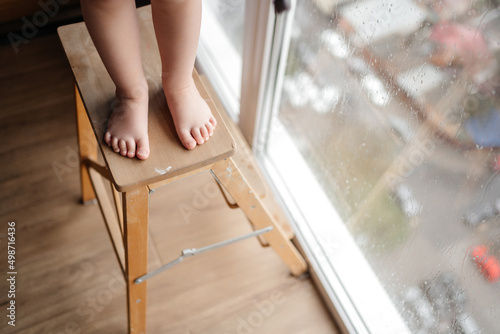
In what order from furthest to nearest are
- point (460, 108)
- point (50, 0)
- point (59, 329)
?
point (50, 0) → point (59, 329) → point (460, 108)

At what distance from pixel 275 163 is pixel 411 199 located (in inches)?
22.2

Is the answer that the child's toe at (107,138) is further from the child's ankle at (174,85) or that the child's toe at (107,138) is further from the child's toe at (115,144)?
the child's ankle at (174,85)

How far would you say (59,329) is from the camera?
1177 millimetres

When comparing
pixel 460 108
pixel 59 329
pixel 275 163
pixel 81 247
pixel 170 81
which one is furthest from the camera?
pixel 275 163

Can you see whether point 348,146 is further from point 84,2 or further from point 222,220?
point 84,2

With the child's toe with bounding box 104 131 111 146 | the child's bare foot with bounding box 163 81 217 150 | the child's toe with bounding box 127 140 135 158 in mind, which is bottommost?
the child's toe with bounding box 104 131 111 146

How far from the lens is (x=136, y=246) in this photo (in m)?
0.88

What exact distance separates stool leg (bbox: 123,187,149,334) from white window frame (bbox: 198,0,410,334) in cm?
45

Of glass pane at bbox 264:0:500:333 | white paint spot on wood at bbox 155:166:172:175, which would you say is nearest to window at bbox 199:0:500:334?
glass pane at bbox 264:0:500:333

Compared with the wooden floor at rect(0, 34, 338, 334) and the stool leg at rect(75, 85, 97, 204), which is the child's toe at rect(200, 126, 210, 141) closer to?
the stool leg at rect(75, 85, 97, 204)

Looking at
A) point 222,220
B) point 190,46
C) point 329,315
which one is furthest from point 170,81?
point 329,315

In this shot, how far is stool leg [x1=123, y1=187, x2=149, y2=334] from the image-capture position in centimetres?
Answer: 80

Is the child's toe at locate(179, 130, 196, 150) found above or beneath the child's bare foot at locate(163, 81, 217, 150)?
beneath

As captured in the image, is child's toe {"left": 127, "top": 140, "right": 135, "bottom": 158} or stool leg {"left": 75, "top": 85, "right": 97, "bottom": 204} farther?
stool leg {"left": 75, "top": 85, "right": 97, "bottom": 204}
